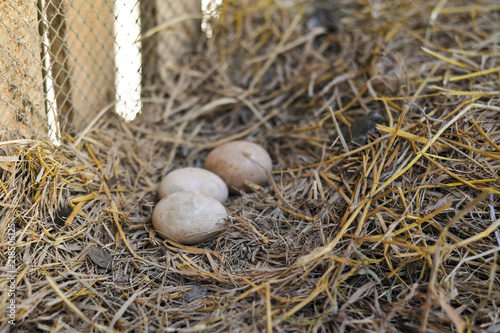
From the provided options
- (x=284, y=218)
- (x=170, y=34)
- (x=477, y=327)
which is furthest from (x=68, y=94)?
(x=477, y=327)

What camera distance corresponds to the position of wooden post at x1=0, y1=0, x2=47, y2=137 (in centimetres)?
179

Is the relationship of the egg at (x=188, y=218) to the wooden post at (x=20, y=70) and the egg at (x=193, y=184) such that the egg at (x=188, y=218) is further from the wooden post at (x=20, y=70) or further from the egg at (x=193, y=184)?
the wooden post at (x=20, y=70)

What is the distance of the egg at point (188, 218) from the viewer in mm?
1807

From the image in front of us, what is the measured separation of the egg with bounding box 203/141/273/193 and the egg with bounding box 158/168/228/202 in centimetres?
10

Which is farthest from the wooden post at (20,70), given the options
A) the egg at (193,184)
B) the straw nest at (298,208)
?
the egg at (193,184)

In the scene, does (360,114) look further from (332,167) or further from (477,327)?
(477,327)

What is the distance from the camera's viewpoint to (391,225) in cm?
166

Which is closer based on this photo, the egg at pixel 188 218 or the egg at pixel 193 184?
the egg at pixel 188 218

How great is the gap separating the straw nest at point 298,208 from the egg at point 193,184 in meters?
0.09

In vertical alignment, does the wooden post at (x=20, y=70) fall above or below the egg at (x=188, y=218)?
above

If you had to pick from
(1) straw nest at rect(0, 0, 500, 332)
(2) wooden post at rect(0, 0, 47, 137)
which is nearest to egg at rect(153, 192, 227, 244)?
(1) straw nest at rect(0, 0, 500, 332)

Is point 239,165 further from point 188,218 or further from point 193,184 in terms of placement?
point 188,218

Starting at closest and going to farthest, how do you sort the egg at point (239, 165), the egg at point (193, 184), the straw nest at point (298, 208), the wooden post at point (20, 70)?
the straw nest at point (298, 208)
the wooden post at point (20, 70)
the egg at point (193, 184)
the egg at point (239, 165)

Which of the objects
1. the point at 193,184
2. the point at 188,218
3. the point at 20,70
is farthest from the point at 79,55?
the point at 188,218
